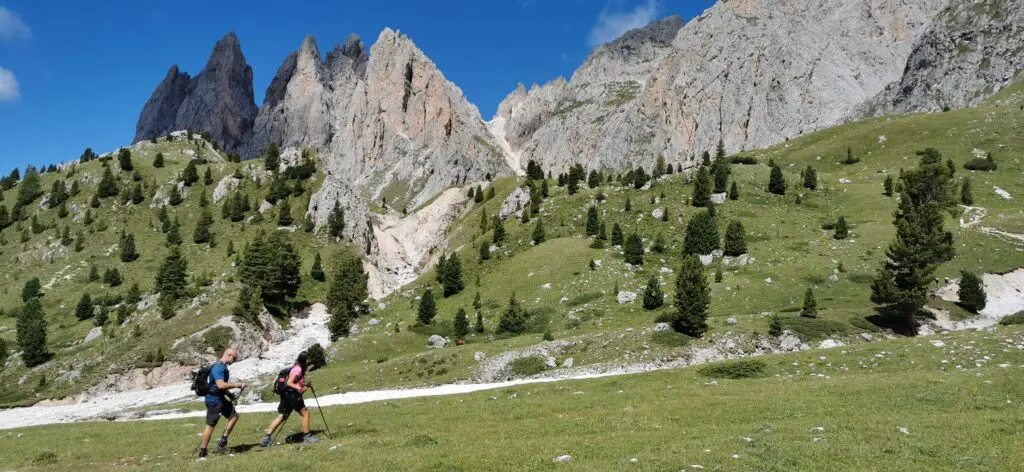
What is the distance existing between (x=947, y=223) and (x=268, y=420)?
7790 centimetres

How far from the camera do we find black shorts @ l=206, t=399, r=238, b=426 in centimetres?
1683

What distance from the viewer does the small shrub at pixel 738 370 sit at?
2905 cm

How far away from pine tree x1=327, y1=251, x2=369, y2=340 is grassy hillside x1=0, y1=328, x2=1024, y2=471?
3823 centimetres

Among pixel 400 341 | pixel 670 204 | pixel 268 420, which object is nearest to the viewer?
pixel 268 420

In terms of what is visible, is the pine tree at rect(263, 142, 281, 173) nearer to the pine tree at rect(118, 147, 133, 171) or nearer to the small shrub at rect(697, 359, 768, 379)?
the pine tree at rect(118, 147, 133, 171)

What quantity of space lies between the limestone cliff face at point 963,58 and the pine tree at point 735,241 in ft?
422

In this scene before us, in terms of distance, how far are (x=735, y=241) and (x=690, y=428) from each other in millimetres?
58601

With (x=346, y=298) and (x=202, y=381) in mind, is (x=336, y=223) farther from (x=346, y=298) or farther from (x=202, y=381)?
(x=202, y=381)

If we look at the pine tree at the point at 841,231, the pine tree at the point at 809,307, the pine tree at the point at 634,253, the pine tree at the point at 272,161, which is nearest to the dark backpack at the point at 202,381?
the pine tree at the point at 809,307

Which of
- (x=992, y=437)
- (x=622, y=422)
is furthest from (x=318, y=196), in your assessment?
(x=992, y=437)

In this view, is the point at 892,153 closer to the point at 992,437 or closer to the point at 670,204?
the point at 670,204

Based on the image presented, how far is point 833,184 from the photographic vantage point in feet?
307

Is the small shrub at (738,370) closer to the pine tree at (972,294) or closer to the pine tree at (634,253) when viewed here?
the pine tree at (972,294)

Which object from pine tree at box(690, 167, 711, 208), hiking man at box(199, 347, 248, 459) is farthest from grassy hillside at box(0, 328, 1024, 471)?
pine tree at box(690, 167, 711, 208)
